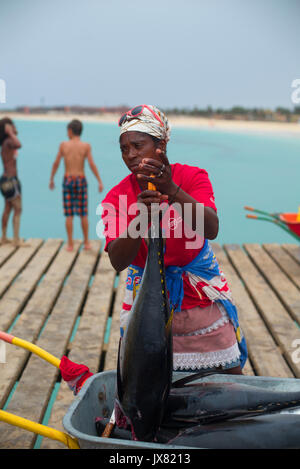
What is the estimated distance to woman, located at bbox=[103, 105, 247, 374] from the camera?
164 centimetres

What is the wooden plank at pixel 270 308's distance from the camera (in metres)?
3.56

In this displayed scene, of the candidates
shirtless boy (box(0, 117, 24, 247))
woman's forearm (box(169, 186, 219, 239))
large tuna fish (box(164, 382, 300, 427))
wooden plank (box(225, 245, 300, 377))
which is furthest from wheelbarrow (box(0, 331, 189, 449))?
shirtless boy (box(0, 117, 24, 247))

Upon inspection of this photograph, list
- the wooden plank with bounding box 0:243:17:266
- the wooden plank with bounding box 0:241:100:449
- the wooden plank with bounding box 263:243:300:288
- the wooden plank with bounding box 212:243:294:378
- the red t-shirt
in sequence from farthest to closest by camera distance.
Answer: the wooden plank with bounding box 0:243:17:266 → the wooden plank with bounding box 263:243:300:288 → the wooden plank with bounding box 212:243:294:378 → the wooden plank with bounding box 0:241:100:449 → the red t-shirt

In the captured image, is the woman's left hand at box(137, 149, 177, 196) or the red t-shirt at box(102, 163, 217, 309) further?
the red t-shirt at box(102, 163, 217, 309)

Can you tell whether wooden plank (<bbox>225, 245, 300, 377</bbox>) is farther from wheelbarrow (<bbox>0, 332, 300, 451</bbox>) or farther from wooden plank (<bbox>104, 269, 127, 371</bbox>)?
wheelbarrow (<bbox>0, 332, 300, 451</bbox>)

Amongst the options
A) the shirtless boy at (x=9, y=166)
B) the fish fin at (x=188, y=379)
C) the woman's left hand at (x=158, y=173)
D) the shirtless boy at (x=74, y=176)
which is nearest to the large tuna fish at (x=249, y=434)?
the fish fin at (x=188, y=379)

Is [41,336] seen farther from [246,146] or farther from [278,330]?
[246,146]

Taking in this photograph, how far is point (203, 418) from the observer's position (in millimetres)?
1581

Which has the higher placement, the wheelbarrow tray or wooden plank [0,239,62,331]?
the wheelbarrow tray

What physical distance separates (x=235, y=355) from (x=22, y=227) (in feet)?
40.1

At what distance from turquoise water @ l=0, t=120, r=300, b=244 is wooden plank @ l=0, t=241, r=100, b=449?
1110 millimetres

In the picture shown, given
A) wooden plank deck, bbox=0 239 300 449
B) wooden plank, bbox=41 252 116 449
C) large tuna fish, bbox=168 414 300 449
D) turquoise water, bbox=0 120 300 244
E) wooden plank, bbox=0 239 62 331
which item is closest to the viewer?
large tuna fish, bbox=168 414 300 449

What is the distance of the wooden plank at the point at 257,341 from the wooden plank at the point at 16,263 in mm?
2304
